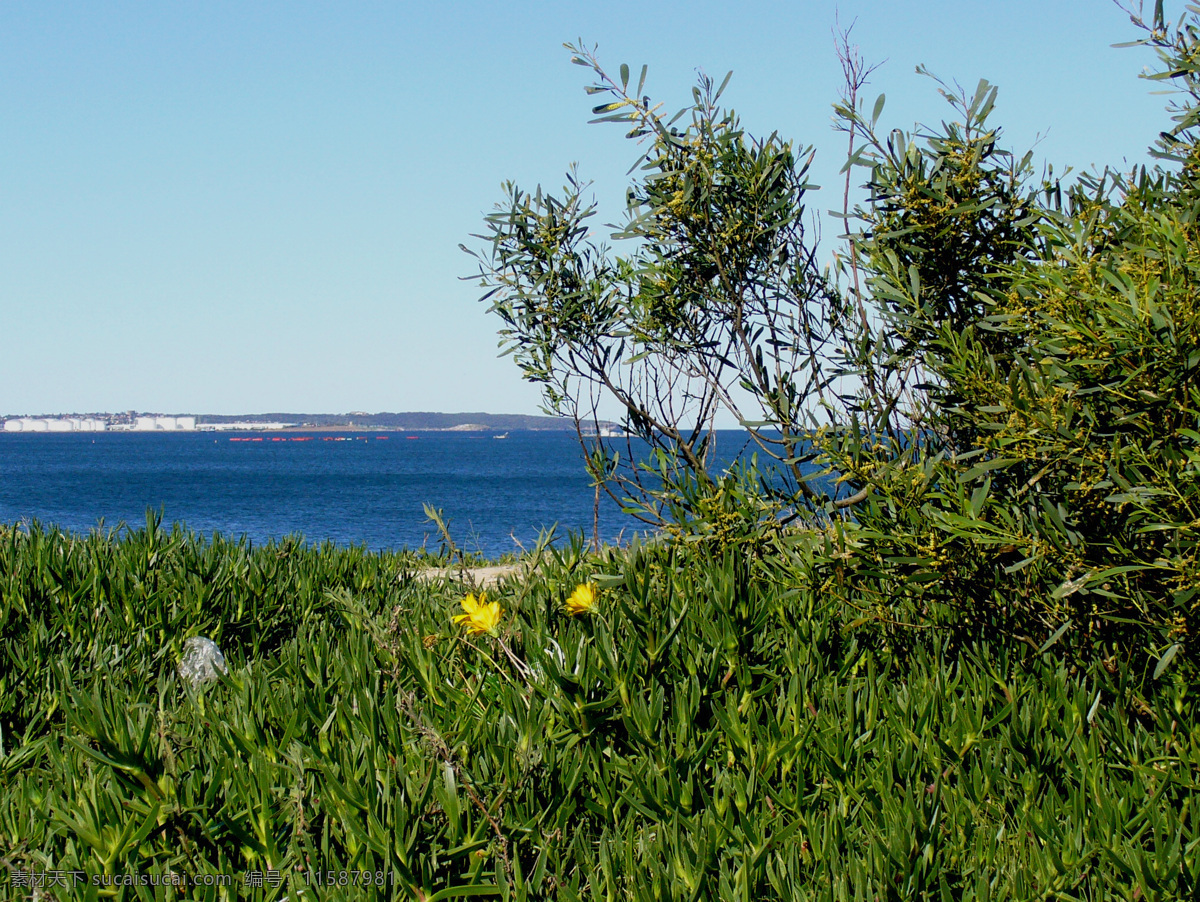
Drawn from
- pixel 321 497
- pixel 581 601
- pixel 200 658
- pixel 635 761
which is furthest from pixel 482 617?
pixel 321 497

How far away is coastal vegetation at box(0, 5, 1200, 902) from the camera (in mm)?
2465

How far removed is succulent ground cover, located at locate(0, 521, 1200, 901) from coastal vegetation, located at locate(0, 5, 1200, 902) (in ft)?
0.06

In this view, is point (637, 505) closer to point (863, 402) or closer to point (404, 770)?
point (863, 402)

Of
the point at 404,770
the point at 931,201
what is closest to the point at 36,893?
the point at 404,770

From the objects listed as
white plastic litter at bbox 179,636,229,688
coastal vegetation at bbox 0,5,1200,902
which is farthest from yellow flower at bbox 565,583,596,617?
white plastic litter at bbox 179,636,229,688

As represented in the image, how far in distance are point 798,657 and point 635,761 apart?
81 cm

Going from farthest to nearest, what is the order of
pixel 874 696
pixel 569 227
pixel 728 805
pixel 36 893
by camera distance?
1. pixel 569 227
2. pixel 874 696
3. pixel 728 805
4. pixel 36 893

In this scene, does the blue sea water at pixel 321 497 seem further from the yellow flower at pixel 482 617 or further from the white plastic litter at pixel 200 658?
the yellow flower at pixel 482 617

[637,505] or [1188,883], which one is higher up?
[637,505]

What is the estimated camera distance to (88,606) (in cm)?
493

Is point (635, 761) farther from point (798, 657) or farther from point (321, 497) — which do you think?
point (321, 497)

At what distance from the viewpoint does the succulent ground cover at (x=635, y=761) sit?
2385 mm

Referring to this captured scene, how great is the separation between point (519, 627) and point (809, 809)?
1397mm

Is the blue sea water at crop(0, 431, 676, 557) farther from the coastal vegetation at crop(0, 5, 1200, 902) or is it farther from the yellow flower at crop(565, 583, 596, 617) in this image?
the yellow flower at crop(565, 583, 596, 617)
